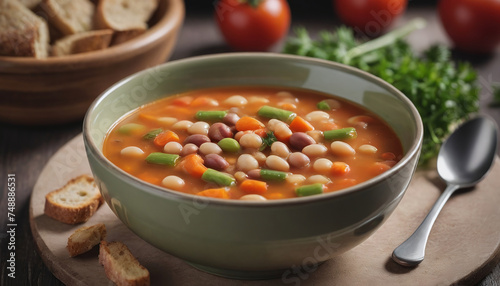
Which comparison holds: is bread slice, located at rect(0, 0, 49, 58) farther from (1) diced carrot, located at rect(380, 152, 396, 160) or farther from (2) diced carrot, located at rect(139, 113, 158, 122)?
(1) diced carrot, located at rect(380, 152, 396, 160)

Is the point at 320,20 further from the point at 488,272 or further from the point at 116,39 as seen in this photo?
the point at 488,272

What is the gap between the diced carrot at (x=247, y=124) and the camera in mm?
2512

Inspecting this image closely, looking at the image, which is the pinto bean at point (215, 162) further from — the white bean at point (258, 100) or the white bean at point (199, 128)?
the white bean at point (258, 100)

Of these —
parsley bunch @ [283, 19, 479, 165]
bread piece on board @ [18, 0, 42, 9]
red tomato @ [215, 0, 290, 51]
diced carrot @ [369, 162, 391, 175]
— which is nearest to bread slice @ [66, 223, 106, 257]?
diced carrot @ [369, 162, 391, 175]

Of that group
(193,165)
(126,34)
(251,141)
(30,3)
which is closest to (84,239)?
(193,165)

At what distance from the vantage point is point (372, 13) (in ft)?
15.8

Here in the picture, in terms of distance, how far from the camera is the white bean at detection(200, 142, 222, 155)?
2322 mm

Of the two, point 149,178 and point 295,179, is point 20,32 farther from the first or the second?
point 295,179

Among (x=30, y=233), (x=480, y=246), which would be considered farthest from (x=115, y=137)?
(x=480, y=246)

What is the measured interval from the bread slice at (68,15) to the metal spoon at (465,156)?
2172 millimetres

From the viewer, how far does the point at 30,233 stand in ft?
8.43

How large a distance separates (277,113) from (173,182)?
671 mm

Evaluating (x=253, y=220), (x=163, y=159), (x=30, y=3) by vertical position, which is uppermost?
(x=253, y=220)

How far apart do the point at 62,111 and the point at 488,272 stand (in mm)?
2312
